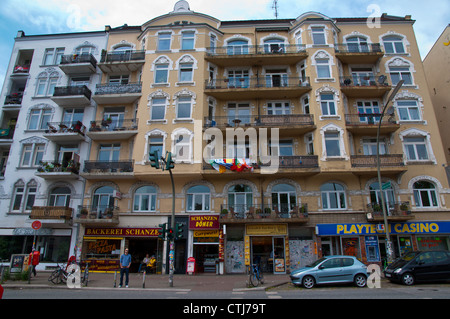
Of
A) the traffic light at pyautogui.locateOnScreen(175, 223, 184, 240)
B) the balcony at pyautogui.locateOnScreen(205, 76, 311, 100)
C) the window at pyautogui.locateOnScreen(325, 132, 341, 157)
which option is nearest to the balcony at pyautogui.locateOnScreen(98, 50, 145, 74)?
the balcony at pyautogui.locateOnScreen(205, 76, 311, 100)

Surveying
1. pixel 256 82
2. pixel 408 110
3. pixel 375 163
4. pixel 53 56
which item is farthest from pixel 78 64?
pixel 408 110

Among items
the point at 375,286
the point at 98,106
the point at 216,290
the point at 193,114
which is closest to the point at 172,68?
the point at 193,114

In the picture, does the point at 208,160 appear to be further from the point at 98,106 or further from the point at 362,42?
the point at 362,42

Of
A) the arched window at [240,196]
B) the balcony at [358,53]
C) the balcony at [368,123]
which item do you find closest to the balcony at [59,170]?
the arched window at [240,196]

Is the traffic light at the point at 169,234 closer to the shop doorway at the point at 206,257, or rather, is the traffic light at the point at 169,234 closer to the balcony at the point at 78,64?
the shop doorway at the point at 206,257

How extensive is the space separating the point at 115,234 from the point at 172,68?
45.0 feet

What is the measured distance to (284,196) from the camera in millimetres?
21625

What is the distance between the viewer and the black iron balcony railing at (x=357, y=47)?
2405cm

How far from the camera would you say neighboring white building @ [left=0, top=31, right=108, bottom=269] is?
21891mm

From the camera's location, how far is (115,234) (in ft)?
69.1

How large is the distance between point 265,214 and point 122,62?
1712 centimetres

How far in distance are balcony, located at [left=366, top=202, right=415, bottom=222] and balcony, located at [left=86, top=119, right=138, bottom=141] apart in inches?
714

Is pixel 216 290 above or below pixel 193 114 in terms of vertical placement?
below

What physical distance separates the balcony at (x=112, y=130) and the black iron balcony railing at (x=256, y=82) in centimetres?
689
